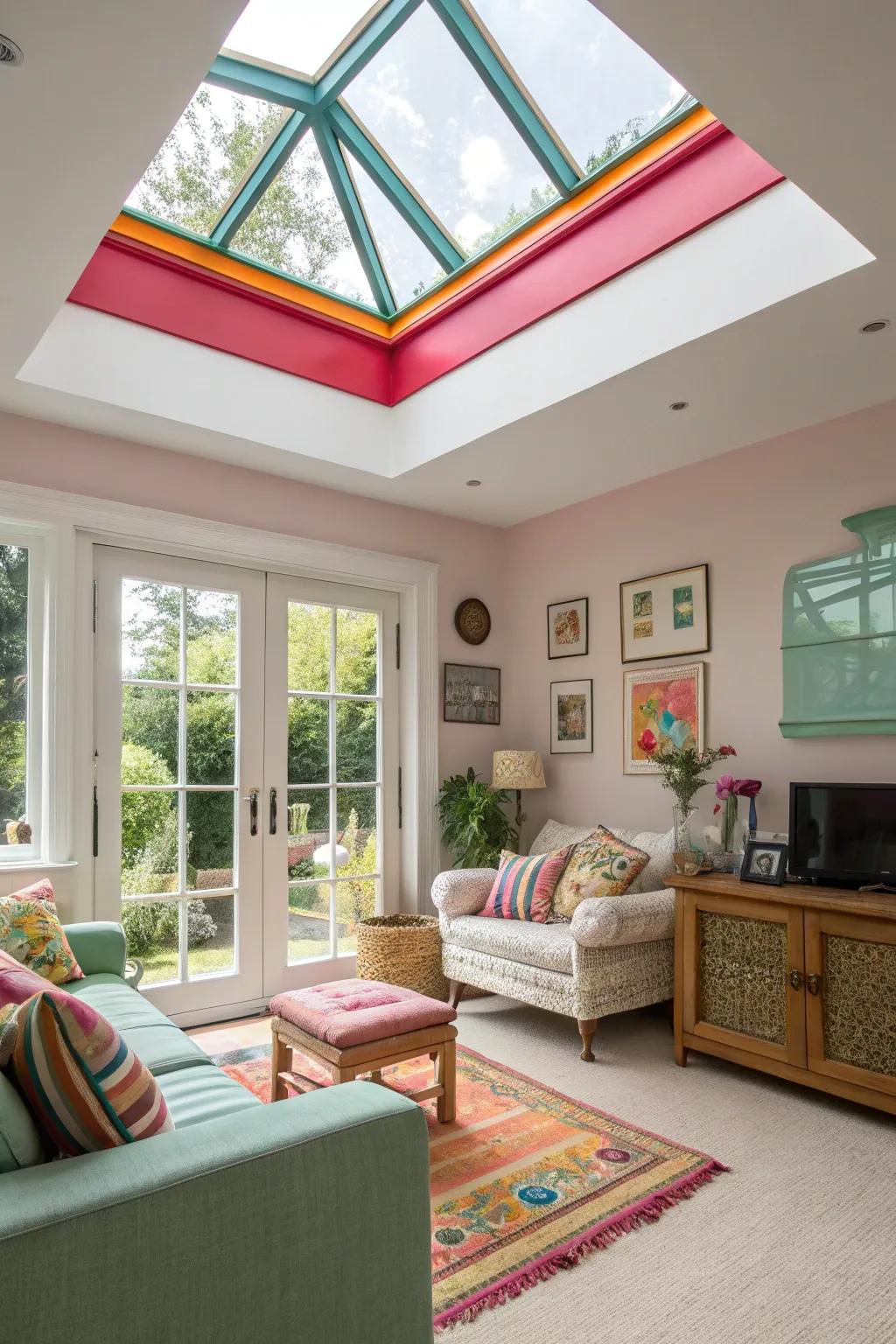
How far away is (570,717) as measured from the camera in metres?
4.68

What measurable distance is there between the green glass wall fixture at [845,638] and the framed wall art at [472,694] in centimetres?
179

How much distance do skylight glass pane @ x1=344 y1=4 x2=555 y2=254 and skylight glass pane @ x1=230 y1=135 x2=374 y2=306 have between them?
12.4 inches

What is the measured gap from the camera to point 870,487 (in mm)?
3459

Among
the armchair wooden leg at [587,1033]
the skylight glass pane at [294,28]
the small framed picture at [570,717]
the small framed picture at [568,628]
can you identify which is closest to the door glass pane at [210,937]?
the armchair wooden leg at [587,1033]

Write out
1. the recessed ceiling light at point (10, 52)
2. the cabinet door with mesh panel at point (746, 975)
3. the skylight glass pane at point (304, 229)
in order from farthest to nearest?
the skylight glass pane at point (304, 229) → the cabinet door with mesh panel at point (746, 975) → the recessed ceiling light at point (10, 52)

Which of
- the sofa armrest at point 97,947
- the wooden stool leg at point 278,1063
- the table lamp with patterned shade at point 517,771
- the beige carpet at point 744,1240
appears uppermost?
the table lamp with patterned shade at point 517,771

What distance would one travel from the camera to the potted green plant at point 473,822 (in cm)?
448

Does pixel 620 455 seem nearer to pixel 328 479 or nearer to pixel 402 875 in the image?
pixel 328 479

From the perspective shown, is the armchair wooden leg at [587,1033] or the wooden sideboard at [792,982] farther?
the armchair wooden leg at [587,1033]

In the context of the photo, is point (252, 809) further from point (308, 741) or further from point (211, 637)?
point (211, 637)

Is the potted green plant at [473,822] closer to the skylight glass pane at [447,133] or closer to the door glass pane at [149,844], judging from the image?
the door glass pane at [149,844]

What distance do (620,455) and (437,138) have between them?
150 centimetres

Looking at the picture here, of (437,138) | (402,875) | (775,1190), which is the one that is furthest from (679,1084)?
(437,138)

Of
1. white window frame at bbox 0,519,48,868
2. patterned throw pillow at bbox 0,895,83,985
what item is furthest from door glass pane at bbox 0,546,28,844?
patterned throw pillow at bbox 0,895,83,985
